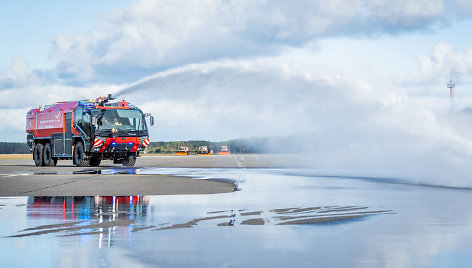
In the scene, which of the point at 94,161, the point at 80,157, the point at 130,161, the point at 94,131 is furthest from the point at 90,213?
the point at 130,161

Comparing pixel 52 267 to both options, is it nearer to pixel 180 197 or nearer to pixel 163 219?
pixel 163 219

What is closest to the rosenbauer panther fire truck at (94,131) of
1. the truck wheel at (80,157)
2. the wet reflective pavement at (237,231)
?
the truck wheel at (80,157)

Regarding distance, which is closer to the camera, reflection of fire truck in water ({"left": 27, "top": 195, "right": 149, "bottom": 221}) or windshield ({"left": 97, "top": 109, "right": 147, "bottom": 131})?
reflection of fire truck in water ({"left": 27, "top": 195, "right": 149, "bottom": 221})

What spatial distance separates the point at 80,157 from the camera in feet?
134

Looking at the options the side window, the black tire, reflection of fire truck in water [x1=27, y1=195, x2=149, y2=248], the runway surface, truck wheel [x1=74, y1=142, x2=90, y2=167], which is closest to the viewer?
the runway surface

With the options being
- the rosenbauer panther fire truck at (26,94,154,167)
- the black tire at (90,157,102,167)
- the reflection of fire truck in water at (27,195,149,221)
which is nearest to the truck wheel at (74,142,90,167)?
the rosenbauer panther fire truck at (26,94,154,167)

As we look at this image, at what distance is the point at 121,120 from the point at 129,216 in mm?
28974

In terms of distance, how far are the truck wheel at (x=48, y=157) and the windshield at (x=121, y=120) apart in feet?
20.4

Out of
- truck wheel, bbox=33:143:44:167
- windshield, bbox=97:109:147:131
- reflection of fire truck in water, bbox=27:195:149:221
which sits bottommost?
reflection of fire truck in water, bbox=27:195:149:221

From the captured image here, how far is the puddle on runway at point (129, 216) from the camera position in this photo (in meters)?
11.1

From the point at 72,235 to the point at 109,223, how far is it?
1.61 m

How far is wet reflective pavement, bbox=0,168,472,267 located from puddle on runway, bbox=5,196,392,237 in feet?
0.06

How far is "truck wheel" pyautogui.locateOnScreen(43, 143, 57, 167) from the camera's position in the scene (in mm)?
44344

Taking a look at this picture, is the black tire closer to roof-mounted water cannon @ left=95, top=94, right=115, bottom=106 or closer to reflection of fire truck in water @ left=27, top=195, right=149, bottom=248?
roof-mounted water cannon @ left=95, top=94, right=115, bottom=106
